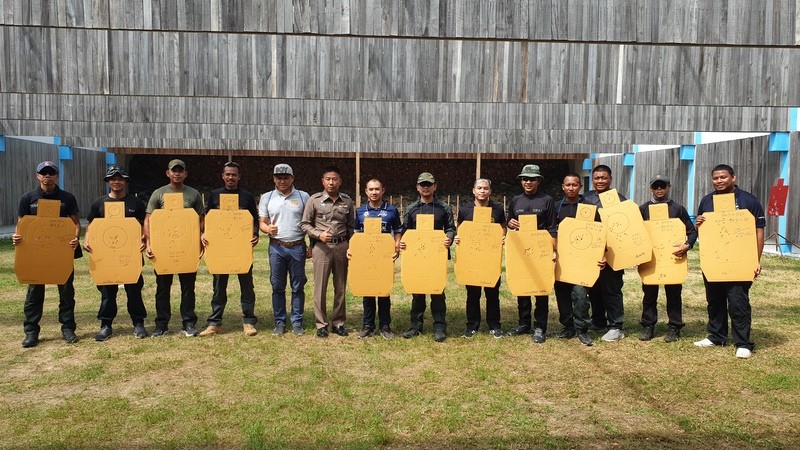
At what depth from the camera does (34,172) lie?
18.1m

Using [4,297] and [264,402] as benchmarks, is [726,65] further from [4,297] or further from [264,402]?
[4,297]

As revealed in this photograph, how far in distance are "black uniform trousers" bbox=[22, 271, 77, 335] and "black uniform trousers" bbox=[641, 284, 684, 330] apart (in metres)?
5.50

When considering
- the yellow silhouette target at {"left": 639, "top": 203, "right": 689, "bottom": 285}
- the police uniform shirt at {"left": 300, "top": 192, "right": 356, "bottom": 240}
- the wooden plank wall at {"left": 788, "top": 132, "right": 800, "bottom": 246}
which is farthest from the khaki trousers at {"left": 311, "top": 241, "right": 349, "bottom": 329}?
the wooden plank wall at {"left": 788, "top": 132, "right": 800, "bottom": 246}

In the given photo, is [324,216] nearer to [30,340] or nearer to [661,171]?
[30,340]

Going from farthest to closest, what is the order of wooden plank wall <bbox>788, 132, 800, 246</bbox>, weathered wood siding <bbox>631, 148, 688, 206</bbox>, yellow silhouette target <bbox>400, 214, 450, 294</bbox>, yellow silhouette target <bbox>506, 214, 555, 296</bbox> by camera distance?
weathered wood siding <bbox>631, 148, 688, 206</bbox> → wooden plank wall <bbox>788, 132, 800, 246</bbox> → yellow silhouette target <bbox>400, 214, 450, 294</bbox> → yellow silhouette target <bbox>506, 214, 555, 296</bbox>

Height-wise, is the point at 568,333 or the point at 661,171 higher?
the point at 661,171

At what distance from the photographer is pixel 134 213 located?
17.6 feet

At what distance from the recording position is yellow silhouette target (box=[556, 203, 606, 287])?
5102mm

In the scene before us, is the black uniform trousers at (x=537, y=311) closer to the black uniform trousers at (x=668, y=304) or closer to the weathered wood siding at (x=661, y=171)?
the black uniform trousers at (x=668, y=304)

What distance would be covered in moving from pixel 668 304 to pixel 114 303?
5.40m

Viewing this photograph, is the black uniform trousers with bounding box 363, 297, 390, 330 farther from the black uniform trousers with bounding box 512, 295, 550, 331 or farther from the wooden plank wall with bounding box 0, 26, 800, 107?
the wooden plank wall with bounding box 0, 26, 800, 107

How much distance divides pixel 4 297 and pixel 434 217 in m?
6.05

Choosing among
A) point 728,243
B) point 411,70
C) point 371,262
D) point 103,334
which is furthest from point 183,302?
point 728,243

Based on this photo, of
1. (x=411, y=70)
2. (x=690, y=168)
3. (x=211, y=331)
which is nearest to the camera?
(x=411, y=70)
